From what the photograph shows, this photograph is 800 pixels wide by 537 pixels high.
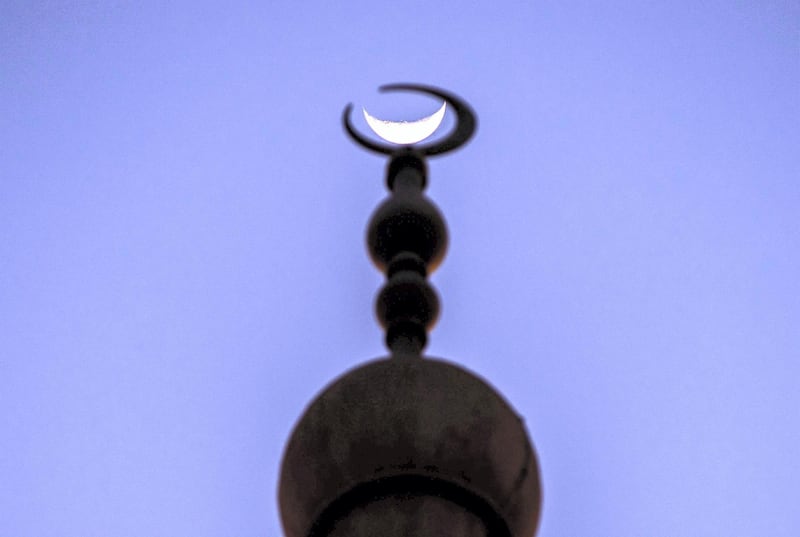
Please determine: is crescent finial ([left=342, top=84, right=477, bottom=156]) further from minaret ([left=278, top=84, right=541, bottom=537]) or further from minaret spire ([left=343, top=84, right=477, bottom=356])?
minaret ([left=278, top=84, right=541, bottom=537])

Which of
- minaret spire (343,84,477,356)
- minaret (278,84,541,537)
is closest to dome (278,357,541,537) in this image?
minaret (278,84,541,537)

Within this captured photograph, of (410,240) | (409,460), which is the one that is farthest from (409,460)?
(410,240)

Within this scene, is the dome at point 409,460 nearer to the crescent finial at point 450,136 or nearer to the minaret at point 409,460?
the minaret at point 409,460

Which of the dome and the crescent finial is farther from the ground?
the crescent finial

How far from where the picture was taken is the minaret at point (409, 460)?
6.14 m

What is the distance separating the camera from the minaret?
6.14m

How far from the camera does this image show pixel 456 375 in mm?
6543

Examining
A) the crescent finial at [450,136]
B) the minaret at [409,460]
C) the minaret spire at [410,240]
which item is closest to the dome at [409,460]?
the minaret at [409,460]

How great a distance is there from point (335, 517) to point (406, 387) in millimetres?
726

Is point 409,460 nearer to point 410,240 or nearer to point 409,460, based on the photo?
point 409,460

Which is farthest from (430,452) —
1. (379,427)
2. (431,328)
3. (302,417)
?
(431,328)

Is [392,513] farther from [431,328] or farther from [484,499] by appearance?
[431,328]

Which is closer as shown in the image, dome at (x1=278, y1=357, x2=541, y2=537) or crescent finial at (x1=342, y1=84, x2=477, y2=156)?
dome at (x1=278, y1=357, x2=541, y2=537)

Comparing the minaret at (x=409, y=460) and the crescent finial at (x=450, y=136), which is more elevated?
the crescent finial at (x=450, y=136)
